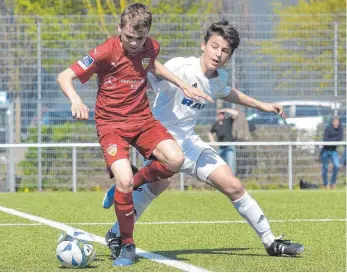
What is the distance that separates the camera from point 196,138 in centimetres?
850

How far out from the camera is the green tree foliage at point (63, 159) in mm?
19484

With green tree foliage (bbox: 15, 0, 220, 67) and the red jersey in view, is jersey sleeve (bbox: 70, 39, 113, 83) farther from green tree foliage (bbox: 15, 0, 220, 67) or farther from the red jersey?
green tree foliage (bbox: 15, 0, 220, 67)

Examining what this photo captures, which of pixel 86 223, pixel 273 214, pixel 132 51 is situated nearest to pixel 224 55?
pixel 132 51

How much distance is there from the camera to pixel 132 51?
25.8 ft

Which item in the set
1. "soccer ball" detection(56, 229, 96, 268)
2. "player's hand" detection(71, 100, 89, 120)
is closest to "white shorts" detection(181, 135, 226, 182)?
"soccer ball" detection(56, 229, 96, 268)

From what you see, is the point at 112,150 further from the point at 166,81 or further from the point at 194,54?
the point at 194,54

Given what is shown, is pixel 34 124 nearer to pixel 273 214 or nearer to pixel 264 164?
pixel 264 164

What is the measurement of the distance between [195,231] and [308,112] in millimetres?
9798

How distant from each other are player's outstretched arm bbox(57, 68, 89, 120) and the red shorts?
17.1 inches

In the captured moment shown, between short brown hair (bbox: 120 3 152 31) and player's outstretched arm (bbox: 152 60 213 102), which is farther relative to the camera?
player's outstretched arm (bbox: 152 60 213 102)

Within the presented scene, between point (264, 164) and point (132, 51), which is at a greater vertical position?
point (132, 51)

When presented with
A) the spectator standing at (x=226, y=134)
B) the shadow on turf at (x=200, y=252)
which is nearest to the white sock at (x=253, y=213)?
the shadow on turf at (x=200, y=252)

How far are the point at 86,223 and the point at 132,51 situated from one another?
416cm

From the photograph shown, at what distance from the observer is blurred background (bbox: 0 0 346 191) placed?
19562 millimetres
